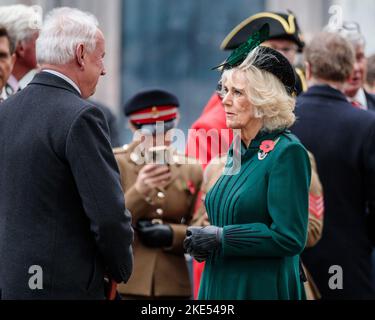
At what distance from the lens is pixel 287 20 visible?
5.93 m

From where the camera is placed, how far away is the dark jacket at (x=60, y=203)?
4.08 metres

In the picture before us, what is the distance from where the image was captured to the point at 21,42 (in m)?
5.44

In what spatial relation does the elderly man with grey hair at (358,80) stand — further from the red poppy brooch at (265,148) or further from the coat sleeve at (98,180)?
the coat sleeve at (98,180)

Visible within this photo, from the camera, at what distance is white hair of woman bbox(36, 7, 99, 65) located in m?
4.30

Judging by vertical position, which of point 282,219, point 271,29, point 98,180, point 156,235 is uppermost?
point 271,29

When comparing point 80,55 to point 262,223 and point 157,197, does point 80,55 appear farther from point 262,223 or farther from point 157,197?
point 157,197

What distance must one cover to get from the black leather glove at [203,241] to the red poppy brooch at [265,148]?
357mm

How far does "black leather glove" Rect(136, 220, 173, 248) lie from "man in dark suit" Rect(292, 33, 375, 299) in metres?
0.78

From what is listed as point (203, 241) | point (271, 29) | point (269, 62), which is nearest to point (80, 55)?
point (269, 62)

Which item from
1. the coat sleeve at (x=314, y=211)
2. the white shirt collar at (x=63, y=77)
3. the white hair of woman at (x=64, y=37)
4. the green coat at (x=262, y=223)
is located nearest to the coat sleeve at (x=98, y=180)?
the white shirt collar at (x=63, y=77)

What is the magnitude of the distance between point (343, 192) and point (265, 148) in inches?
52.9

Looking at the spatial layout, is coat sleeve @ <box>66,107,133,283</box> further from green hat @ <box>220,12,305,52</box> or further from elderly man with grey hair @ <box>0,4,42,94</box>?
green hat @ <box>220,12,305,52</box>

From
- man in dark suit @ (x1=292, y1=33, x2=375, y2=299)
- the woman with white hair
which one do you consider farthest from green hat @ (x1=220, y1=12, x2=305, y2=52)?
the woman with white hair
